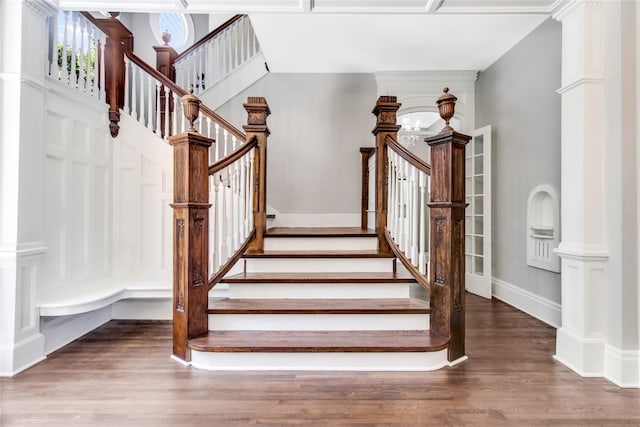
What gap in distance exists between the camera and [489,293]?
13.8 feet

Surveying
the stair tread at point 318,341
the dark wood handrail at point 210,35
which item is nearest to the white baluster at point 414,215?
the stair tread at point 318,341

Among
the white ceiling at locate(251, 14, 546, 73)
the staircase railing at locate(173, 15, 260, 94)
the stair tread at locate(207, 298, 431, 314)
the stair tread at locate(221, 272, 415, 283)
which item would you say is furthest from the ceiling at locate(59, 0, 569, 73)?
the stair tread at locate(207, 298, 431, 314)

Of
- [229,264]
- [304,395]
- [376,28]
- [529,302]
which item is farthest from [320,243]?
[376,28]

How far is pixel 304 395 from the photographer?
1913 millimetres

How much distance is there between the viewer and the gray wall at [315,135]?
5.08 meters

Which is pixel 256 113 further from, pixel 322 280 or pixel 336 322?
pixel 336 322

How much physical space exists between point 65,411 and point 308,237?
213cm

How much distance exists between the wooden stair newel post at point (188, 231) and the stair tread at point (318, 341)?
137mm

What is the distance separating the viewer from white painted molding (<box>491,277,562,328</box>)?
3.18 meters

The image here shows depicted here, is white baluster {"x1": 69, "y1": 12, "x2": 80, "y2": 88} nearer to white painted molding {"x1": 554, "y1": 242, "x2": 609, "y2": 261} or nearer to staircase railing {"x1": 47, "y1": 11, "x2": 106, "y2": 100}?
staircase railing {"x1": 47, "y1": 11, "x2": 106, "y2": 100}

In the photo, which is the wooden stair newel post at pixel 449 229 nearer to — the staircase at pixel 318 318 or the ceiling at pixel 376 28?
the staircase at pixel 318 318

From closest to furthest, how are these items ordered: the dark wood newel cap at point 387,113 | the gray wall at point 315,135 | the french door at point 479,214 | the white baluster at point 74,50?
the white baluster at point 74,50
the dark wood newel cap at point 387,113
the french door at point 479,214
the gray wall at point 315,135

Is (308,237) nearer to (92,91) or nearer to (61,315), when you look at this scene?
(61,315)

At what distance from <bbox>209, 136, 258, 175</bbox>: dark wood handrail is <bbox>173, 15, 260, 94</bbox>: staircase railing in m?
2.36
